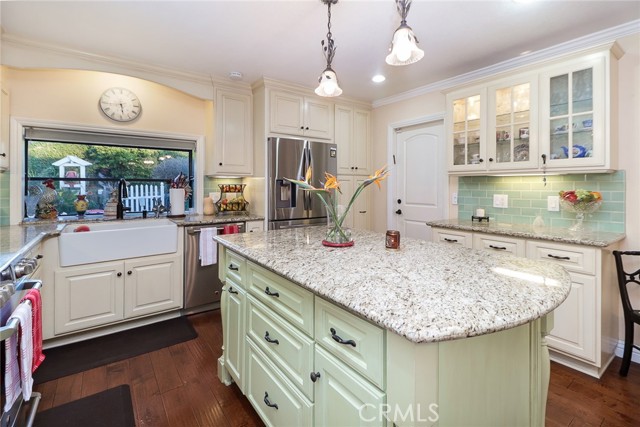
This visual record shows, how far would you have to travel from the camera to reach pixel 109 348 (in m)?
2.45

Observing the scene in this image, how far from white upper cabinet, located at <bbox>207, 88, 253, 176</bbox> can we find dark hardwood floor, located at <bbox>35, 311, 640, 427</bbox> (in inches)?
76.6

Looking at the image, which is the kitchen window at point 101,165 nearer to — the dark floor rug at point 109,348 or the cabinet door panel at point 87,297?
the cabinet door panel at point 87,297

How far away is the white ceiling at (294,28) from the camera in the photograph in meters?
2.05

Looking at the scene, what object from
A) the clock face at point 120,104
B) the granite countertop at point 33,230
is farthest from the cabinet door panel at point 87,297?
the clock face at point 120,104

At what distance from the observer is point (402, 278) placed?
113 cm

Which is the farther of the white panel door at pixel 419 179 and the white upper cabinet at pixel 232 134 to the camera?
the white panel door at pixel 419 179

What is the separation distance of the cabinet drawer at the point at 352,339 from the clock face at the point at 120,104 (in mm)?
3106

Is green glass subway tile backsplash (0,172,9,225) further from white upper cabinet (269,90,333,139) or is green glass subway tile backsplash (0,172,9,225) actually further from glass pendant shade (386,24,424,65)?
glass pendant shade (386,24,424,65)

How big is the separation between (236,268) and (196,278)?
152cm

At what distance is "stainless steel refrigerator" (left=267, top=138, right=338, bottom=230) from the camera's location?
11.3ft

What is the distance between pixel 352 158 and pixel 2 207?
3.50 meters

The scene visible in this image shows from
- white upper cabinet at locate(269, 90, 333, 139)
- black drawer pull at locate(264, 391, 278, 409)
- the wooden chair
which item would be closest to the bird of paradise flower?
black drawer pull at locate(264, 391, 278, 409)

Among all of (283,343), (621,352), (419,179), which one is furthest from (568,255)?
(283,343)

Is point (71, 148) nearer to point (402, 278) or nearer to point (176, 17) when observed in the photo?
point (176, 17)
